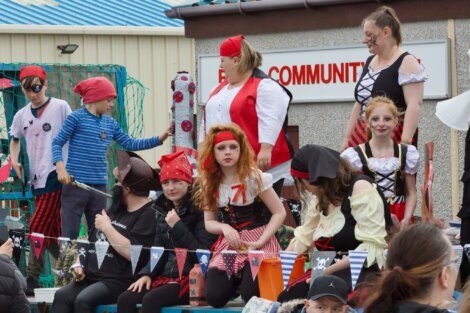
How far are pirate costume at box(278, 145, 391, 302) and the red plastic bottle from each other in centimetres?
93

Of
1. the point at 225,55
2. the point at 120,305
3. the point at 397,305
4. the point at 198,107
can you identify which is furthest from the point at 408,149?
the point at 198,107

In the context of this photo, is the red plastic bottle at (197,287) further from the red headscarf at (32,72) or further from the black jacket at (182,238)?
the red headscarf at (32,72)

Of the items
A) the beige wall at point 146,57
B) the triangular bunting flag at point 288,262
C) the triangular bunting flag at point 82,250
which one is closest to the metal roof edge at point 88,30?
the beige wall at point 146,57

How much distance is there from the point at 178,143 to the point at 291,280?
2.99 metres

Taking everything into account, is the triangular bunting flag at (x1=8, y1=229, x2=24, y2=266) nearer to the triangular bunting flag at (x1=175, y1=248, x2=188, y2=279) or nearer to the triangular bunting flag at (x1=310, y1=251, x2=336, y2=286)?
the triangular bunting flag at (x1=175, y1=248, x2=188, y2=279)

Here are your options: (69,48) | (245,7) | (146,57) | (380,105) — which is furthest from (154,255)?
(146,57)

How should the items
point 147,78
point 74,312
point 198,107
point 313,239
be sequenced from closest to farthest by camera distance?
point 313,239
point 74,312
point 198,107
point 147,78

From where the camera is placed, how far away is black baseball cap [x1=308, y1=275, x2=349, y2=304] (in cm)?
744

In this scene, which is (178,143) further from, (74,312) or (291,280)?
(291,280)

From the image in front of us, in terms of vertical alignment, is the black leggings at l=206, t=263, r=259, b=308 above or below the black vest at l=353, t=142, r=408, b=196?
below

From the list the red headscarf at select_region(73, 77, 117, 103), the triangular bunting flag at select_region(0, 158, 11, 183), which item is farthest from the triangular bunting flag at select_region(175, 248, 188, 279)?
the triangular bunting flag at select_region(0, 158, 11, 183)

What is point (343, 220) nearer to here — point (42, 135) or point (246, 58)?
point (246, 58)

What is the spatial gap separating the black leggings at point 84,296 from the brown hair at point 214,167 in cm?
103

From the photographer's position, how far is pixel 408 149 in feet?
28.8
